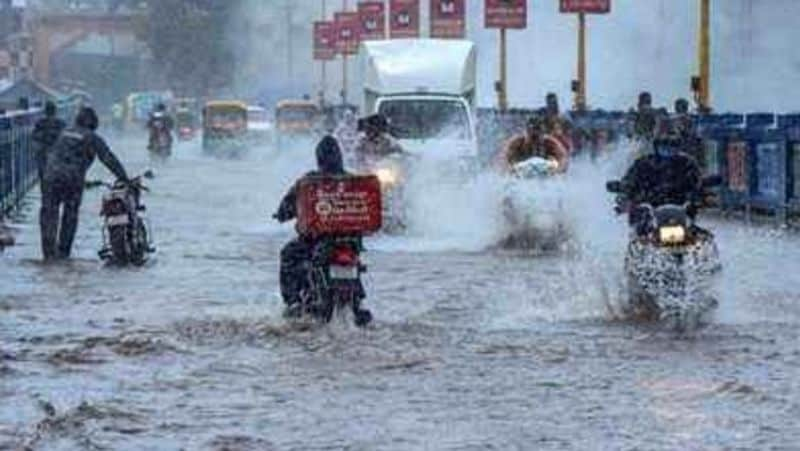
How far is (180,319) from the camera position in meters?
15.2

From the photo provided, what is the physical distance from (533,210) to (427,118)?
26.9 ft

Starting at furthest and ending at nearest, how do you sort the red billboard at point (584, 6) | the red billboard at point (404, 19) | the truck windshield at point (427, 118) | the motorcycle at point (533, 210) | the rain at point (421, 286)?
the red billboard at point (404, 19) → the red billboard at point (584, 6) → the truck windshield at point (427, 118) → the motorcycle at point (533, 210) → the rain at point (421, 286)

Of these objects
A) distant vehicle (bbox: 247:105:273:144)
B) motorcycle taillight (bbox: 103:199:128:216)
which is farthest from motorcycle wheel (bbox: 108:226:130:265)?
distant vehicle (bbox: 247:105:273:144)

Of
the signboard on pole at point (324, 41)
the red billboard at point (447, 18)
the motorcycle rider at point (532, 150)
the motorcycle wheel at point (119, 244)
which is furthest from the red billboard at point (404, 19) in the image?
the motorcycle wheel at point (119, 244)

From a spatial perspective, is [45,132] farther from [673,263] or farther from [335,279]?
[673,263]

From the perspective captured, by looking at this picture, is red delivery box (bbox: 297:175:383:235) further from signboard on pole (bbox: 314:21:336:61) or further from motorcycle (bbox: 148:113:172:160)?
signboard on pole (bbox: 314:21:336:61)

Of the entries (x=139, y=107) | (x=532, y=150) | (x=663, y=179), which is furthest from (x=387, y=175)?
(x=139, y=107)

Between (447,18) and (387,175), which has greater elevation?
(447,18)

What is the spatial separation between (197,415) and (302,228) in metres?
3.90

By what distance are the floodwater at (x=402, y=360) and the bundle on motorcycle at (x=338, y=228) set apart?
252 millimetres

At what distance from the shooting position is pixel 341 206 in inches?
558

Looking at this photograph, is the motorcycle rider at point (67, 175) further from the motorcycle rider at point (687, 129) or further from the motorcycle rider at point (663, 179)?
the motorcycle rider at point (687, 129)

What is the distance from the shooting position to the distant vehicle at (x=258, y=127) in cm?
6656

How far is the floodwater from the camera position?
10.1 metres
